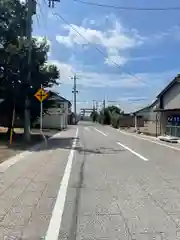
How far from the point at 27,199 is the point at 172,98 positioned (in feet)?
102

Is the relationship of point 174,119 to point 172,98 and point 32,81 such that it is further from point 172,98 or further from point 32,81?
point 32,81

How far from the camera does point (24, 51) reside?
27.6 m

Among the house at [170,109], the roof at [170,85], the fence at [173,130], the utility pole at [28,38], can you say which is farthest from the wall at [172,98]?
the utility pole at [28,38]

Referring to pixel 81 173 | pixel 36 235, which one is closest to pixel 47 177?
pixel 81 173

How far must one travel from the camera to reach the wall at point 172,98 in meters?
35.9

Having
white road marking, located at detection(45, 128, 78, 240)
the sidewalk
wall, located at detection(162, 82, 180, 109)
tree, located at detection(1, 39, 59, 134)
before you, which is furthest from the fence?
white road marking, located at detection(45, 128, 78, 240)

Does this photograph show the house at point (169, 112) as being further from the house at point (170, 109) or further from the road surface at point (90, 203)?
the road surface at point (90, 203)

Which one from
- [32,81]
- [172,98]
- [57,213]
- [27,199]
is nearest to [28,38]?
[32,81]

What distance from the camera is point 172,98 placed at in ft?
122

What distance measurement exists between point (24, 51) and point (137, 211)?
2252cm

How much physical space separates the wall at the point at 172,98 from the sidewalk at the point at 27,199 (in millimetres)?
24502

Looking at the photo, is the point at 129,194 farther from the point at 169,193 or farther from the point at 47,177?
the point at 47,177

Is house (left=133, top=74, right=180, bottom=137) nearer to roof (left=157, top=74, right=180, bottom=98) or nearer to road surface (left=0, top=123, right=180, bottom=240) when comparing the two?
roof (left=157, top=74, right=180, bottom=98)

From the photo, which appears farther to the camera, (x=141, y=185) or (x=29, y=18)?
(x=29, y=18)
